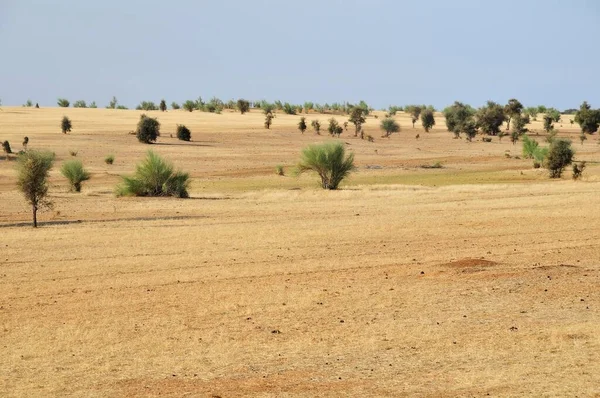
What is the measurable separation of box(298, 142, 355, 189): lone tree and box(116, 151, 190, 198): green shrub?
739 cm

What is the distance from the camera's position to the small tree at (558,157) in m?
55.0

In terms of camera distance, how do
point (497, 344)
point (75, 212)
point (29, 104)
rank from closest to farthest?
point (497, 344) < point (75, 212) < point (29, 104)

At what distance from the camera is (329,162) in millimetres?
49000

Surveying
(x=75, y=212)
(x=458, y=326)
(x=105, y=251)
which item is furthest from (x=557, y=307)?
(x=75, y=212)

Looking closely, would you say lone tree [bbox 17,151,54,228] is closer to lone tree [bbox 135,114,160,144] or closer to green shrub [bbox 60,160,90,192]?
green shrub [bbox 60,160,90,192]

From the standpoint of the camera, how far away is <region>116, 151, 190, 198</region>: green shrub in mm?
44500

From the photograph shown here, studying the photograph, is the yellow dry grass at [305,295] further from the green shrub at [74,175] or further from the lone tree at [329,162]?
the lone tree at [329,162]

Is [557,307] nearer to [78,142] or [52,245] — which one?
[52,245]

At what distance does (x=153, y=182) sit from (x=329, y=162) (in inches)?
357

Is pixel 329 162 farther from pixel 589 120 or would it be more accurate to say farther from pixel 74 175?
pixel 589 120

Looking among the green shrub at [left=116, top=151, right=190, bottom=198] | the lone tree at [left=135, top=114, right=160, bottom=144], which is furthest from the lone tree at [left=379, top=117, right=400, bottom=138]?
the green shrub at [left=116, top=151, right=190, bottom=198]

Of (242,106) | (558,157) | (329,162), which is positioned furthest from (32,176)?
(242,106)

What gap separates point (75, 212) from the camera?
123 ft

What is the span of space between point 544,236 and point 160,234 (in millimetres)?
11331
